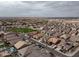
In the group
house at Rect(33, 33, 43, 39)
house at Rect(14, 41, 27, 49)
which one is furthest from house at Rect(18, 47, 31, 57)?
house at Rect(33, 33, 43, 39)

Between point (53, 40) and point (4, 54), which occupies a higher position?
point (53, 40)

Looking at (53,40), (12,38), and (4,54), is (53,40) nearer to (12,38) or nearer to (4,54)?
(12,38)

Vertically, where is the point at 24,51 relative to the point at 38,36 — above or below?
below

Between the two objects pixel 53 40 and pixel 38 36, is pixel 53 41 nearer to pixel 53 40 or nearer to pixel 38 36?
pixel 53 40

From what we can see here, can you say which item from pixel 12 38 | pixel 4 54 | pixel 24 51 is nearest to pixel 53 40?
pixel 24 51

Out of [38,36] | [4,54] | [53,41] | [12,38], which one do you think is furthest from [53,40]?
[4,54]

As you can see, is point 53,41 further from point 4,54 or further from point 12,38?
point 4,54

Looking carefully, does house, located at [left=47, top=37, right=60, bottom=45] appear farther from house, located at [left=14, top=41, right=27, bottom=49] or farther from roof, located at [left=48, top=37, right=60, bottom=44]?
house, located at [left=14, top=41, right=27, bottom=49]

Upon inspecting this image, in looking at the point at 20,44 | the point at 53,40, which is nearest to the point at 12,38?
the point at 20,44

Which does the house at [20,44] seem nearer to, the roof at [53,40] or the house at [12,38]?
the house at [12,38]

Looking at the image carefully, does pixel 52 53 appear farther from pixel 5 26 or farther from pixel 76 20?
pixel 5 26

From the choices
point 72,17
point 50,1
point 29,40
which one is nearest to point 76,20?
point 72,17
